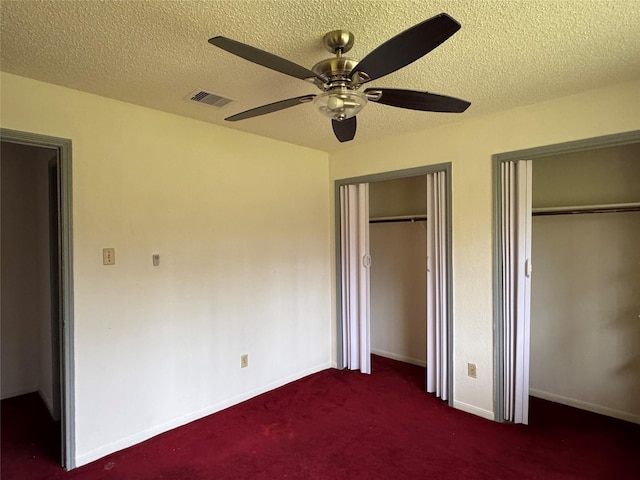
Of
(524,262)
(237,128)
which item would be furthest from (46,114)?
(524,262)

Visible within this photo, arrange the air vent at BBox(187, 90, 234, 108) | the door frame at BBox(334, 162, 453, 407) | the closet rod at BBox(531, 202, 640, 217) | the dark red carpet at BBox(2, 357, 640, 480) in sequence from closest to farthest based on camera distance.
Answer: the dark red carpet at BBox(2, 357, 640, 480), the air vent at BBox(187, 90, 234, 108), the closet rod at BBox(531, 202, 640, 217), the door frame at BBox(334, 162, 453, 407)

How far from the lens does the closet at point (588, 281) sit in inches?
114

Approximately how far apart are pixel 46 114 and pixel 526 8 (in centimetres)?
266

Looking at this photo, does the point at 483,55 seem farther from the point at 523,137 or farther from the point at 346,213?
the point at 346,213

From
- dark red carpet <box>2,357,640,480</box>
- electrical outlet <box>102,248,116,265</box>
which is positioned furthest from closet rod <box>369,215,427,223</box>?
electrical outlet <box>102,248,116,265</box>

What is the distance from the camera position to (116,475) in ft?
7.59

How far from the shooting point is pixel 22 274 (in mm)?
3586

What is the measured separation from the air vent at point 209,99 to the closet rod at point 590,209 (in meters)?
2.77

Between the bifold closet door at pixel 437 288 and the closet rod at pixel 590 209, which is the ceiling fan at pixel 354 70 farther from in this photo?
the closet rod at pixel 590 209

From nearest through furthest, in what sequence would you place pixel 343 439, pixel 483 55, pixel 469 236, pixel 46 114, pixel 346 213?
pixel 483 55
pixel 46 114
pixel 343 439
pixel 469 236
pixel 346 213

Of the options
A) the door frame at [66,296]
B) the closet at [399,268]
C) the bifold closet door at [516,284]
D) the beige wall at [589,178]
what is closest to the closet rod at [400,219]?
the closet at [399,268]

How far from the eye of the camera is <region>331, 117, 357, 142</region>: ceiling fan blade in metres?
1.99

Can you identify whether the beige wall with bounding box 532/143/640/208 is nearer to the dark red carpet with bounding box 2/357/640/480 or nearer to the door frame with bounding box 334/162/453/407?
the door frame with bounding box 334/162/453/407

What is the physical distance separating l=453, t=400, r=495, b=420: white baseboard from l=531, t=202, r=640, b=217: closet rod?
1756 mm
